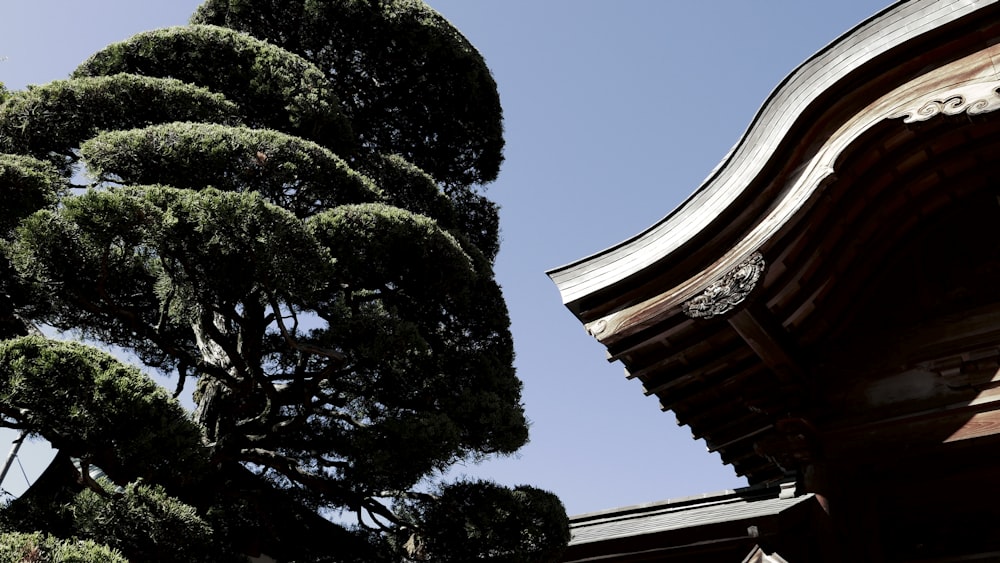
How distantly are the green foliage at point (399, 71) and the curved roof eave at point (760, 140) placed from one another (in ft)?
24.5

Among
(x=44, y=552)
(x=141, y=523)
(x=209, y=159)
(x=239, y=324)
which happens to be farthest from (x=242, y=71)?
(x=44, y=552)

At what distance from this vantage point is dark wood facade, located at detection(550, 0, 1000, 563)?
11.7 ft

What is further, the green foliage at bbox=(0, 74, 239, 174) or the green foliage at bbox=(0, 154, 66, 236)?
the green foliage at bbox=(0, 74, 239, 174)

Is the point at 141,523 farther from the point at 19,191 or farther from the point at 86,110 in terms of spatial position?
the point at 86,110

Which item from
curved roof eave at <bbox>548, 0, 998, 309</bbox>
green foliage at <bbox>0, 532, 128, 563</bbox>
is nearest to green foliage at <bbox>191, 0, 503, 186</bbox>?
green foliage at <bbox>0, 532, 128, 563</bbox>

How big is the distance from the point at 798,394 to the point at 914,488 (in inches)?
27.5

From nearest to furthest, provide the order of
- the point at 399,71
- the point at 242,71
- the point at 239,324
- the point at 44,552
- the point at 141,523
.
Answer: the point at 44,552
the point at 141,523
the point at 239,324
the point at 242,71
the point at 399,71

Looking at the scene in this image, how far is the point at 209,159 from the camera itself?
730 cm

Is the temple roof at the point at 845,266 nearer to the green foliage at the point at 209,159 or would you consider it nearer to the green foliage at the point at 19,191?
the green foliage at the point at 209,159

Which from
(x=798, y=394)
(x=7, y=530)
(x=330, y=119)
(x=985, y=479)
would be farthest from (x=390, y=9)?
(x=985, y=479)

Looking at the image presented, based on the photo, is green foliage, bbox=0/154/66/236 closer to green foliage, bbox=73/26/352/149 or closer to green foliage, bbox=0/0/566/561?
green foliage, bbox=0/0/566/561

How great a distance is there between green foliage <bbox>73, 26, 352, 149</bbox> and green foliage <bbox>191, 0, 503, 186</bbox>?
177 cm

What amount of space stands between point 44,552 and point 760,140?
465cm

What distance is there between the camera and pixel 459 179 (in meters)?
12.0
